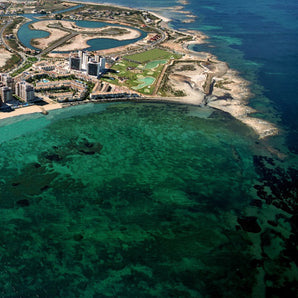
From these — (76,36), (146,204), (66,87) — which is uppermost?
(76,36)

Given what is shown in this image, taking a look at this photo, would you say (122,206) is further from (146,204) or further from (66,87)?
(66,87)

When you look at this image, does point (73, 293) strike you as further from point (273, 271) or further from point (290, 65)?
point (290, 65)

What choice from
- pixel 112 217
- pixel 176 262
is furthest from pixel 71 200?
pixel 176 262

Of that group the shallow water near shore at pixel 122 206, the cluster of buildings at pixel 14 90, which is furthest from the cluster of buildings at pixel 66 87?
the shallow water near shore at pixel 122 206

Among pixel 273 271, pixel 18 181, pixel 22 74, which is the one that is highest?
pixel 22 74

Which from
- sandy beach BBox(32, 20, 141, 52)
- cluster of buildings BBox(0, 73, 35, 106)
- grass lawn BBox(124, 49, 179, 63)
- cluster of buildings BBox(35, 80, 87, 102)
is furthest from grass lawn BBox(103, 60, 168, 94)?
sandy beach BBox(32, 20, 141, 52)

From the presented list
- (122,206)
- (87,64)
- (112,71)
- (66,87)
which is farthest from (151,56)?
(122,206)
